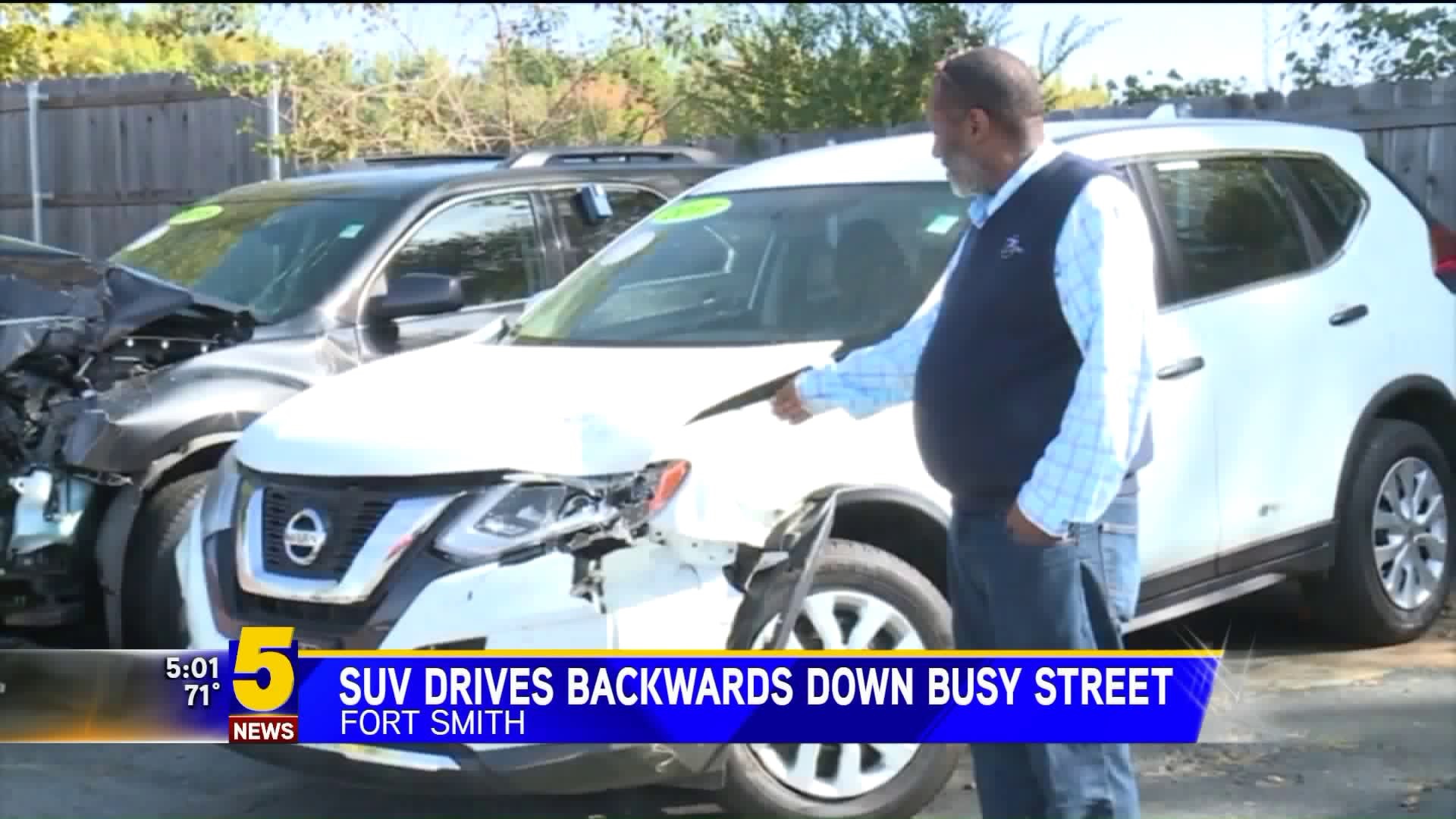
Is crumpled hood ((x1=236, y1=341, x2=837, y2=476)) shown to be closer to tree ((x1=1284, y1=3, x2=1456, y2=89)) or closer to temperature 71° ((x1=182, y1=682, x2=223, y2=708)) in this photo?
temperature 71° ((x1=182, y1=682, x2=223, y2=708))

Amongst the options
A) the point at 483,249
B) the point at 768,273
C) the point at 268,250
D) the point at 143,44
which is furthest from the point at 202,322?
the point at 143,44

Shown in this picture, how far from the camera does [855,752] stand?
4.64 meters

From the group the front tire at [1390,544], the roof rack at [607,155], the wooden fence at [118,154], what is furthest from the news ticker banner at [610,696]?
the wooden fence at [118,154]

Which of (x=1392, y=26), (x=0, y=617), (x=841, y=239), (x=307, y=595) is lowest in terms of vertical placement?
(x=0, y=617)

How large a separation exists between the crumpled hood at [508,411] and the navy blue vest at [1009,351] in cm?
106

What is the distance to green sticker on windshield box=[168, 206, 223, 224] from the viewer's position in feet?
26.1

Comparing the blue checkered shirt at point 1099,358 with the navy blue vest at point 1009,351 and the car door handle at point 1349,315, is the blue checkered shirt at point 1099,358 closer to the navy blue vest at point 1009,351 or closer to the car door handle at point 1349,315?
the navy blue vest at point 1009,351

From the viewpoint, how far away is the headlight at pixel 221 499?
4.92 meters

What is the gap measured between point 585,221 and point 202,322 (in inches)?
70.1

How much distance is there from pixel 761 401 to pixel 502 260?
3.04 m

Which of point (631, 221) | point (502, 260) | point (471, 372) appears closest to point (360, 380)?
point (471, 372)

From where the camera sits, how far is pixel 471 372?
201 inches

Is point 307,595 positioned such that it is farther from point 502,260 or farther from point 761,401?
point 502,260

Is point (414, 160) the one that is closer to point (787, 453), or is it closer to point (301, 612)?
point (301, 612)
